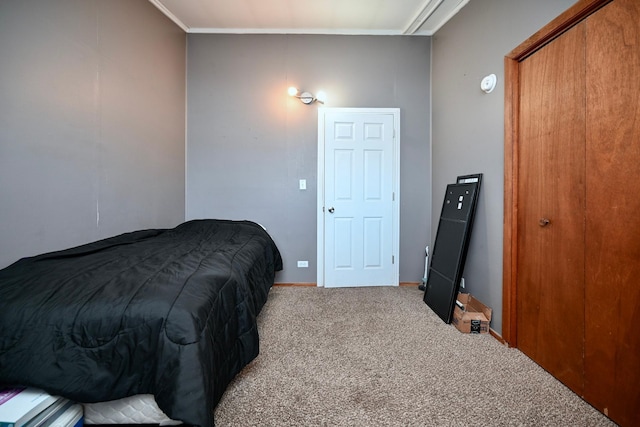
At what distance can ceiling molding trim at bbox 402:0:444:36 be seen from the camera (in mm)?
2564

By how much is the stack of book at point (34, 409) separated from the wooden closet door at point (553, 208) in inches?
92.3

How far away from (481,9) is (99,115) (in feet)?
10.2

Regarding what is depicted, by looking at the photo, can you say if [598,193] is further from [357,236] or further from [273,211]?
[273,211]

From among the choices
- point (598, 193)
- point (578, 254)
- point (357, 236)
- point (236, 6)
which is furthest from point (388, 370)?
point (236, 6)

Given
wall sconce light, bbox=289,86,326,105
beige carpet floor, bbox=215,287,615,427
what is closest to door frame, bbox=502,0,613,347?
beige carpet floor, bbox=215,287,615,427

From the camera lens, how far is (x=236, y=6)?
2672mm

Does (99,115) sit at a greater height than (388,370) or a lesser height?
greater

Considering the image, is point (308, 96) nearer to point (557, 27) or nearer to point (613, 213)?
point (557, 27)

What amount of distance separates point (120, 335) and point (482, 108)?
2744mm

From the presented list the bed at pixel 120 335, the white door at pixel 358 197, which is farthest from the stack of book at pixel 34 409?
the white door at pixel 358 197

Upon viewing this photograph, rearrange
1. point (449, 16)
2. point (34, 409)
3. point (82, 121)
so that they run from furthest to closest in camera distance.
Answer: point (449, 16), point (82, 121), point (34, 409)

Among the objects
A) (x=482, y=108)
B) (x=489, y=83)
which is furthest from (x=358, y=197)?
(x=489, y=83)

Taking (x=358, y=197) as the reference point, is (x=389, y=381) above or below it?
below

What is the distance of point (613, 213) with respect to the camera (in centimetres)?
128
